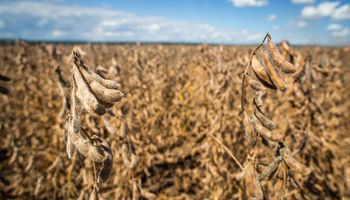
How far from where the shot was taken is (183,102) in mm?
7734

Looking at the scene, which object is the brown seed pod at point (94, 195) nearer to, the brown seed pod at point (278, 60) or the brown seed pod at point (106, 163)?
the brown seed pod at point (106, 163)

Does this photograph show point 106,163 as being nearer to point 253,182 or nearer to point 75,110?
point 75,110

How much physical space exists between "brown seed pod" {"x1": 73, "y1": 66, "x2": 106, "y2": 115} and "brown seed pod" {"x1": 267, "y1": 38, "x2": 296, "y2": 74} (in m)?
1.00

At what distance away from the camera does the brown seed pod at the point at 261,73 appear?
1753 millimetres

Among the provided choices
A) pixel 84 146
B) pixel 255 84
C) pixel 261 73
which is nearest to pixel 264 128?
pixel 255 84

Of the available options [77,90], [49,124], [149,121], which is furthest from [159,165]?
[77,90]

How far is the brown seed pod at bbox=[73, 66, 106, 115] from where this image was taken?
1345mm

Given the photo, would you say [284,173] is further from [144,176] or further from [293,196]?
[144,176]

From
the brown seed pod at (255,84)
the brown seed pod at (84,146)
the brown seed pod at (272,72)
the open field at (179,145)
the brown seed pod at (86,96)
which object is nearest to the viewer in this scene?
the brown seed pod at (86,96)

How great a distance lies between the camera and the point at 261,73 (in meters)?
1.76

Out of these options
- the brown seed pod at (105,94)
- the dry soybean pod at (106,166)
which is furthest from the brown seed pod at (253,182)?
the brown seed pod at (105,94)

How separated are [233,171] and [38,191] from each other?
8.83 feet

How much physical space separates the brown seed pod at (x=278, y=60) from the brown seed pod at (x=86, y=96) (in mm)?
1000

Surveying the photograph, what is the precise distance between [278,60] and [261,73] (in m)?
0.12
